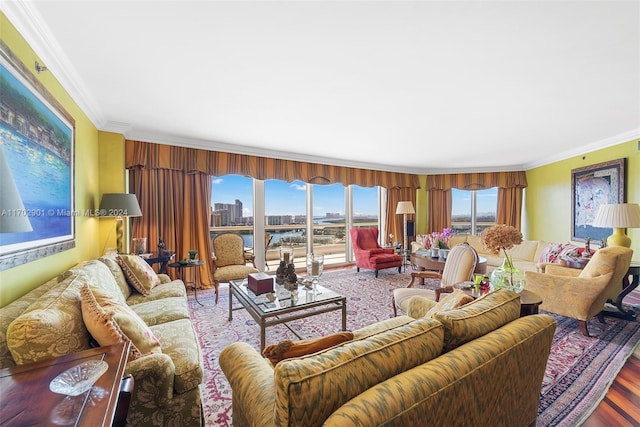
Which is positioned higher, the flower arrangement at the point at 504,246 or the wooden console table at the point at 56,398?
the flower arrangement at the point at 504,246

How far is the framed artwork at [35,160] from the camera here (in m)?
1.45

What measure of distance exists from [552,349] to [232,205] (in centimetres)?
A: 475

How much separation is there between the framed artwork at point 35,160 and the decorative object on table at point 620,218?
16.6 ft

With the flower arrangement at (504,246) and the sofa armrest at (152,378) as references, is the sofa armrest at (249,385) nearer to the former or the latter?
the sofa armrest at (152,378)

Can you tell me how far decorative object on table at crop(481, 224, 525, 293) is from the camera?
1.98 m

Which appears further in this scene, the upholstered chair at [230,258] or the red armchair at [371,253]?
the red armchair at [371,253]

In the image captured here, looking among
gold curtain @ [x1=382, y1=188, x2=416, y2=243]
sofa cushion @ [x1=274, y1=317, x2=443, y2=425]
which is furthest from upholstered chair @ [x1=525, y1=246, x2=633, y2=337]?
gold curtain @ [x1=382, y1=188, x2=416, y2=243]

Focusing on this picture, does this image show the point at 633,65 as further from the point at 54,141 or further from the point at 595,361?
the point at 54,141

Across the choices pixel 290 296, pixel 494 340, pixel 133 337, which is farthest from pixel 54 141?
pixel 494 340

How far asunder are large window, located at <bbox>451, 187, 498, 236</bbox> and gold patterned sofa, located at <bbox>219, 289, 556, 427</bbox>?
19.7ft

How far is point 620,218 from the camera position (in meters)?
3.06

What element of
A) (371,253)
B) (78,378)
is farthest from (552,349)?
(78,378)

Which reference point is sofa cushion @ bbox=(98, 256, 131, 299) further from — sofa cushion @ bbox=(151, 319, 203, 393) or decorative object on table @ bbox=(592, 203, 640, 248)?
decorative object on table @ bbox=(592, 203, 640, 248)

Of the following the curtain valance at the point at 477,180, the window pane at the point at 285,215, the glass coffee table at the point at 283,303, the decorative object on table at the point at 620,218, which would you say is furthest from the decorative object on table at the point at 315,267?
the curtain valance at the point at 477,180
